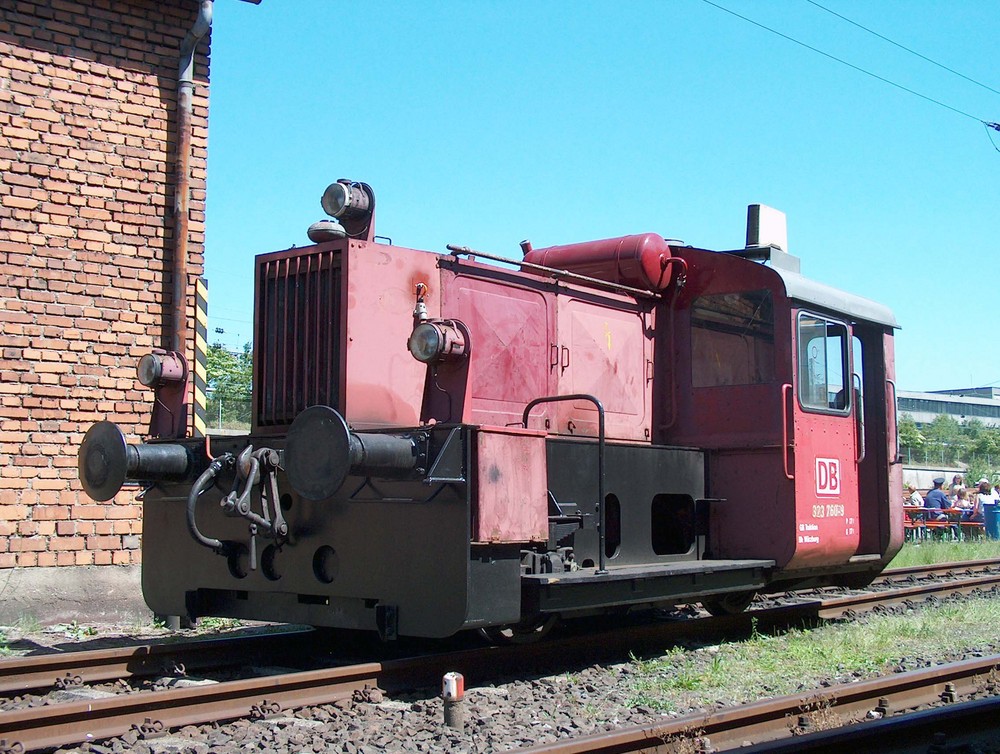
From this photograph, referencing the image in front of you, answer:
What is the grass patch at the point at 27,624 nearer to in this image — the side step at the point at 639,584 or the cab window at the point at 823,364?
the side step at the point at 639,584

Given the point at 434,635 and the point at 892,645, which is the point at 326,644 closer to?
the point at 434,635

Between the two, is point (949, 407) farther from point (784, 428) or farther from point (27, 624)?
point (27, 624)

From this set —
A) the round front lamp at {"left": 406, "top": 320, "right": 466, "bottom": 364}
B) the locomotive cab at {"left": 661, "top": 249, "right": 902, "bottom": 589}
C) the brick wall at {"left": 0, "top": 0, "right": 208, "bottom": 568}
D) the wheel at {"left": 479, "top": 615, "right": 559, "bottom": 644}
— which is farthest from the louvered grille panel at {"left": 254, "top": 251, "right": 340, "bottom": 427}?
the locomotive cab at {"left": 661, "top": 249, "right": 902, "bottom": 589}

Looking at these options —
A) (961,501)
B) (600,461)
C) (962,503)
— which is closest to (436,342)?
(600,461)

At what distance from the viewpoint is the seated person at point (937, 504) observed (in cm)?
2052

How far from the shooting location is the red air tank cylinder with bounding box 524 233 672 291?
8102mm

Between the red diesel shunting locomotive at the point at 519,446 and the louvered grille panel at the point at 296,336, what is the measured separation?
0.06ft

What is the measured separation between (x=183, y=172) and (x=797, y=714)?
6997mm

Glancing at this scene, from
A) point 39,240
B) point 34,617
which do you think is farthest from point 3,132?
point 34,617

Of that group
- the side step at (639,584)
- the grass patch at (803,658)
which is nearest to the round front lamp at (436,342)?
the side step at (639,584)

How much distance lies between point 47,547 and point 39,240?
100 inches

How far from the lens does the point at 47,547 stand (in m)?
8.50

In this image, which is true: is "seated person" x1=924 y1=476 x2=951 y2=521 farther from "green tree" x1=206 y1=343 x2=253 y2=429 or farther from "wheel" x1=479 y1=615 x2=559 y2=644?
"green tree" x1=206 y1=343 x2=253 y2=429

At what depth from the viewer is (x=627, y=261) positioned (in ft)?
26.6
